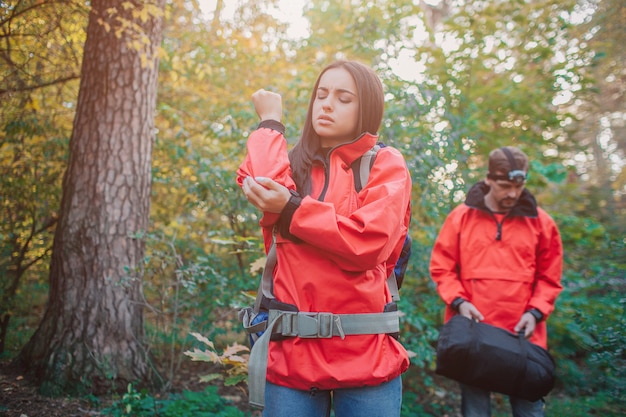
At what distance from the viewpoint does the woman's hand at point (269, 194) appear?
154 centimetres

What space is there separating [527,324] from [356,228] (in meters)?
1.86

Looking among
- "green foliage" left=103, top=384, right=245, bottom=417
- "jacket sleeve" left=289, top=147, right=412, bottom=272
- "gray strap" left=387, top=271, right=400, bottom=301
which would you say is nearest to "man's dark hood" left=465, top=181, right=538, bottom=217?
"gray strap" left=387, top=271, right=400, bottom=301

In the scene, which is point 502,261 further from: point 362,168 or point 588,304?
point 588,304

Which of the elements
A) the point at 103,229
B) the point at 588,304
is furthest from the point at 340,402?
the point at 588,304

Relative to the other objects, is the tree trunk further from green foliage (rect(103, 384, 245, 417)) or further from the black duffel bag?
the black duffel bag

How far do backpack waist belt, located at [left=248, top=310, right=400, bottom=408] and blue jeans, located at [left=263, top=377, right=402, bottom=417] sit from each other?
0.26 feet

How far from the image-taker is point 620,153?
11672mm

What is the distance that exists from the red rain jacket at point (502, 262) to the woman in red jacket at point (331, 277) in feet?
4.66

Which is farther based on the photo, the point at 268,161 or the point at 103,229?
the point at 103,229

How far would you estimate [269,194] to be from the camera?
1542mm

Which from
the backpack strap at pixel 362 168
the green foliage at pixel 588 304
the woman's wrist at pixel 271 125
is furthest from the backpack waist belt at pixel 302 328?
the green foliage at pixel 588 304

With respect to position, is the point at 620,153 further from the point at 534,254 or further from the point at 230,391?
the point at 230,391

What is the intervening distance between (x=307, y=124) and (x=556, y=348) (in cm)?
511

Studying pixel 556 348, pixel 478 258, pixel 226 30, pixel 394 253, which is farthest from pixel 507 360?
pixel 226 30
